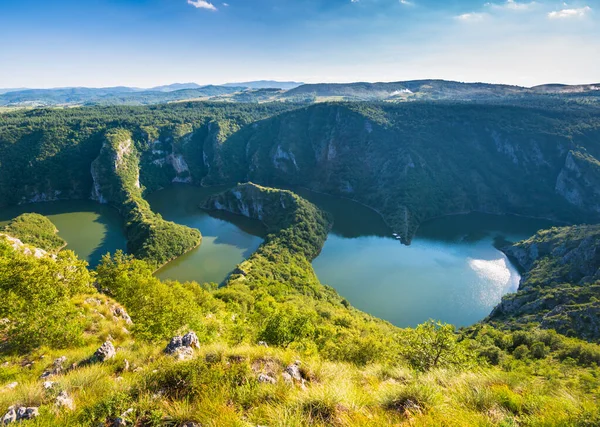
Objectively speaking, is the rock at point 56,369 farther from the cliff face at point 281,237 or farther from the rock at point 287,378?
the cliff face at point 281,237

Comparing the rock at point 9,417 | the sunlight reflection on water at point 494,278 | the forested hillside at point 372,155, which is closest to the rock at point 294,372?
the rock at point 9,417

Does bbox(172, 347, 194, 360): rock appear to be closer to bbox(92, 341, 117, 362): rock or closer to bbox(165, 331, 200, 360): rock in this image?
bbox(165, 331, 200, 360): rock

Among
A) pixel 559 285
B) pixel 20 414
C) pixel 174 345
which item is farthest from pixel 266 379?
pixel 559 285

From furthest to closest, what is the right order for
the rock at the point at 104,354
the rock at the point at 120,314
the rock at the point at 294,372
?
the rock at the point at 120,314
the rock at the point at 104,354
the rock at the point at 294,372

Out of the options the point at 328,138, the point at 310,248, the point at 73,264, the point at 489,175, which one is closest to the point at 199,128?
the point at 328,138

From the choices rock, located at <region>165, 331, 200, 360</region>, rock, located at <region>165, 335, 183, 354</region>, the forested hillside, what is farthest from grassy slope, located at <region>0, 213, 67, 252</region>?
rock, located at <region>165, 331, 200, 360</region>

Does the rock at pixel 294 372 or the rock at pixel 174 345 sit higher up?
the rock at pixel 294 372

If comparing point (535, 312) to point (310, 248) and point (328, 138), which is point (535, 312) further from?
point (328, 138)
